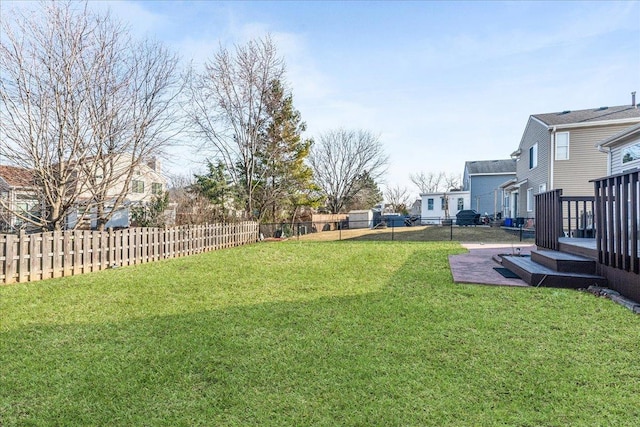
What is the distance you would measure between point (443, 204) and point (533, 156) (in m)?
12.1

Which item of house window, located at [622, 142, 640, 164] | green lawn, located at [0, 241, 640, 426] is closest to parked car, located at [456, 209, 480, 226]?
house window, located at [622, 142, 640, 164]

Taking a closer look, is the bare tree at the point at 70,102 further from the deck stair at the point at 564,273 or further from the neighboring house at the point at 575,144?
the neighboring house at the point at 575,144

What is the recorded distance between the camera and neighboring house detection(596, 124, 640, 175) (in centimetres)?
911

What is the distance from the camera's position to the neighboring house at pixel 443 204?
29.2 metres

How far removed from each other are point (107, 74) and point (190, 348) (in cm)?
917

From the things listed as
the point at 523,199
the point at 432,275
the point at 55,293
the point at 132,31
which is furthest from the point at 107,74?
the point at 523,199

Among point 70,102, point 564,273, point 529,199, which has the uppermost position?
point 70,102

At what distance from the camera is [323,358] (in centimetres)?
257

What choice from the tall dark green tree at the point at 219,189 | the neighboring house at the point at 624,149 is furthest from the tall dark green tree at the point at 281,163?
the neighboring house at the point at 624,149

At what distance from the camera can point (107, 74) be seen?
9.03 m

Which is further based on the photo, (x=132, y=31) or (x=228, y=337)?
(x=132, y=31)

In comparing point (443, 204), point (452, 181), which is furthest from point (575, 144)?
point (452, 181)

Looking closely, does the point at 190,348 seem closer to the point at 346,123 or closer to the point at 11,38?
the point at 11,38

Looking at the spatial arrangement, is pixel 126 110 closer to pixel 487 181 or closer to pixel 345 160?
pixel 345 160
